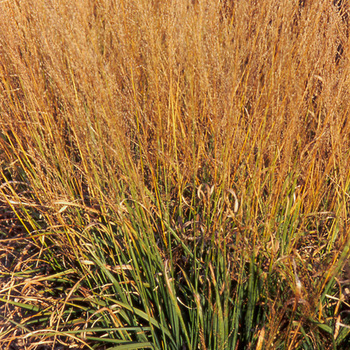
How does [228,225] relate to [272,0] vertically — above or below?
below

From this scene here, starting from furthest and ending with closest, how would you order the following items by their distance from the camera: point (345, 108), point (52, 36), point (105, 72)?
point (345, 108) → point (52, 36) → point (105, 72)

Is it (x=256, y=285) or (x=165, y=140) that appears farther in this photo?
(x=165, y=140)

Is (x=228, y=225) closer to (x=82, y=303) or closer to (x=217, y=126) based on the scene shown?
(x=217, y=126)

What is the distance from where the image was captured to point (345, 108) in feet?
4.99

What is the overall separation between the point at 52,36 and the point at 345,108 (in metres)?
1.31

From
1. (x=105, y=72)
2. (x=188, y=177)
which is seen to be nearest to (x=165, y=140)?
(x=188, y=177)

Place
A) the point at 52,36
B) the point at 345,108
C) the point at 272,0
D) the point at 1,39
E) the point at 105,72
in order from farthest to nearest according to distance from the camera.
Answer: the point at 272,0, the point at 1,39, the point at 345,108, the point at 52,36, the point at 105,72

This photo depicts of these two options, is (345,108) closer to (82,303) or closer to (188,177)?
(188,177)

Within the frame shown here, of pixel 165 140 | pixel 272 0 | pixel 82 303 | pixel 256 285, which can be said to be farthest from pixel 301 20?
pixel 82 303

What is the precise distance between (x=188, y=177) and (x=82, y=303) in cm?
78

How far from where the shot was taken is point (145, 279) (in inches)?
58.9

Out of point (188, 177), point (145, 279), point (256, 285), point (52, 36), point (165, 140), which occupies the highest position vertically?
point (52, 36)

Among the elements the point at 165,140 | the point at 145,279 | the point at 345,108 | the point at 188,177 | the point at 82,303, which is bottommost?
the point at 82,303

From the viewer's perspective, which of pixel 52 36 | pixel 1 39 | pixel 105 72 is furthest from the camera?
pixel 1 39
